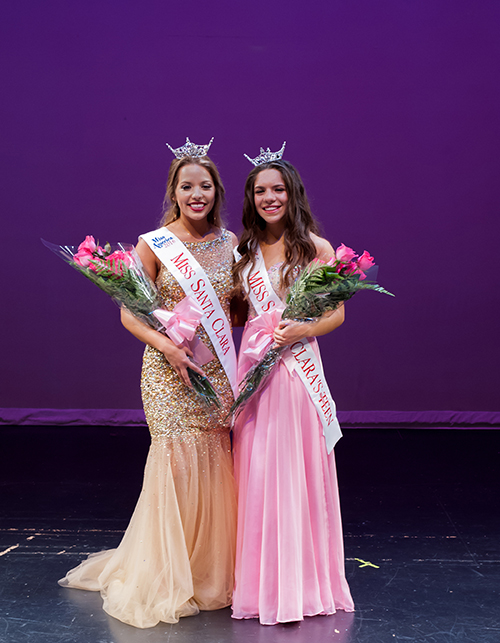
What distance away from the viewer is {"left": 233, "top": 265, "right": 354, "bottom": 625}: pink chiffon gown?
1923 millimetres

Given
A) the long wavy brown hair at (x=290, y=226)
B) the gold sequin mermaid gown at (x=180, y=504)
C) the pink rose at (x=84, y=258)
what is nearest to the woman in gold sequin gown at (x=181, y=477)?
the gold sequin mermaid gown at (x=180, y=504)

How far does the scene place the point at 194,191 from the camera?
6.76 feet

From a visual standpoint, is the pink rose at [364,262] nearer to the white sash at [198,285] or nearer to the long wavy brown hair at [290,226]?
the long wavy brown hair at [290,226]

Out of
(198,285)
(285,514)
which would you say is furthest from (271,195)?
(285,514)

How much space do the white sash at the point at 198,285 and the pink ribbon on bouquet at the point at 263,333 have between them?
13 centimetres

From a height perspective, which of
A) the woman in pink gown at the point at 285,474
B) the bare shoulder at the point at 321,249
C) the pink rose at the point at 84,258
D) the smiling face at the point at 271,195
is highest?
the smiling face at the point at 271,195

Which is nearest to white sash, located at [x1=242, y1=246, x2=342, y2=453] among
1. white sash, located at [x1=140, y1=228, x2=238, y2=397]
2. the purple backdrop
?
white sash, located at [x1=140, y1=228, x2=238, y2=397]

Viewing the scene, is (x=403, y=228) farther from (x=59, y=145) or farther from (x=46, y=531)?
(x=46, y=531)

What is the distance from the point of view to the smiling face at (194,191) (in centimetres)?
206

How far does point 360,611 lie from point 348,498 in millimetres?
1151

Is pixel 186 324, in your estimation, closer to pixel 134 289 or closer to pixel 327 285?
pixel 134 289

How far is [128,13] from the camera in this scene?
415cm

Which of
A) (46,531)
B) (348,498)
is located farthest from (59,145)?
(348,498)

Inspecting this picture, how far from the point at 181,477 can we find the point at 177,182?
943 millimetres
